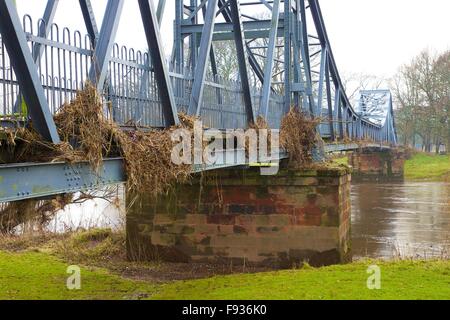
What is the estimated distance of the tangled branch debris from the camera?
1116 cm

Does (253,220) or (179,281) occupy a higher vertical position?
(253,220)

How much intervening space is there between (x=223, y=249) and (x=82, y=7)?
6004 mm

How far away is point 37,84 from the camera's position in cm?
400

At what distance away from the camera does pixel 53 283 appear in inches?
373

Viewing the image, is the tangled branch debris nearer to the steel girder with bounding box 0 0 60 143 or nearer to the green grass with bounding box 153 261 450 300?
the green grass with bounding box 153 261 450 300

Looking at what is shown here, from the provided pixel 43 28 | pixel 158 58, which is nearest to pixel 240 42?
pixel 158 58

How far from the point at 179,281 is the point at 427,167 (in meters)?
36.2

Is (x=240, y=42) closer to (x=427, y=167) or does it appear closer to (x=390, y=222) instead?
(x=390, y=222)

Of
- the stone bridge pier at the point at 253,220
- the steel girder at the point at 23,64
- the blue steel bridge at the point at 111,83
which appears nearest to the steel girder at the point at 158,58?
the blue steel bridge at the point at 111,83

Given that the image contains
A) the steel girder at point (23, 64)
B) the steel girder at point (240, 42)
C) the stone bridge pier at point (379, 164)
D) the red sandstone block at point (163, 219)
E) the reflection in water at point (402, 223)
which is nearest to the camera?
the steel girder at point (23, 64)

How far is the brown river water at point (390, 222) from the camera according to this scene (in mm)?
13953

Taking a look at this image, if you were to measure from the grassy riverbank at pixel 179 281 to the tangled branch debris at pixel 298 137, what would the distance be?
231 cm

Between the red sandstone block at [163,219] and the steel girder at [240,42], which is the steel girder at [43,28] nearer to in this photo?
the steel girder at [240,42]

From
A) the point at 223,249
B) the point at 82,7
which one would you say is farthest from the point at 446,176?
the point at 82,7
